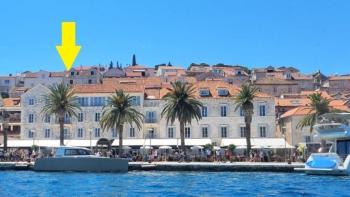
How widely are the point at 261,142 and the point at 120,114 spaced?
19.8 metres

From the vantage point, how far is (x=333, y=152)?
205ft

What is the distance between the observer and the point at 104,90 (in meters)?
90.9

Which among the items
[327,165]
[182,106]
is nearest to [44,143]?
[182,106]

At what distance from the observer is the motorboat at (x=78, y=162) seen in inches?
2539

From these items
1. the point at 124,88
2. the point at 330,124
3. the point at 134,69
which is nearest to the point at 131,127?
the point at 124,88

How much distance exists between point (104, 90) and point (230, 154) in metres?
24.6

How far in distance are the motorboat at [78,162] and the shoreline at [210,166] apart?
364cm

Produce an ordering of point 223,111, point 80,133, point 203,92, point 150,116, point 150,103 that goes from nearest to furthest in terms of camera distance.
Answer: point 223,111, point 150,116, point 150,103, point 80,133, point 203,92

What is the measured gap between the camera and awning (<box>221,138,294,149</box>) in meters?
78.8

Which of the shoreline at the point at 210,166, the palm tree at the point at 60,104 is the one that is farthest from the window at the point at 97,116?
the shoreline at the point at 210,166

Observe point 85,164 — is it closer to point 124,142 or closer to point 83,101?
point 124,142

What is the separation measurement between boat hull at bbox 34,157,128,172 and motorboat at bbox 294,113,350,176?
19423 mm

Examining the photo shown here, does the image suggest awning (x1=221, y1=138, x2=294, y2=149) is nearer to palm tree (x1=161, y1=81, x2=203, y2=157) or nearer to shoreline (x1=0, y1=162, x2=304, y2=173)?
palm tree (x1=161, y1=81, x2=203, y2=157)

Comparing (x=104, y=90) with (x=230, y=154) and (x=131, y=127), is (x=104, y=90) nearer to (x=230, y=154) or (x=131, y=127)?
(x=131, y=127)
